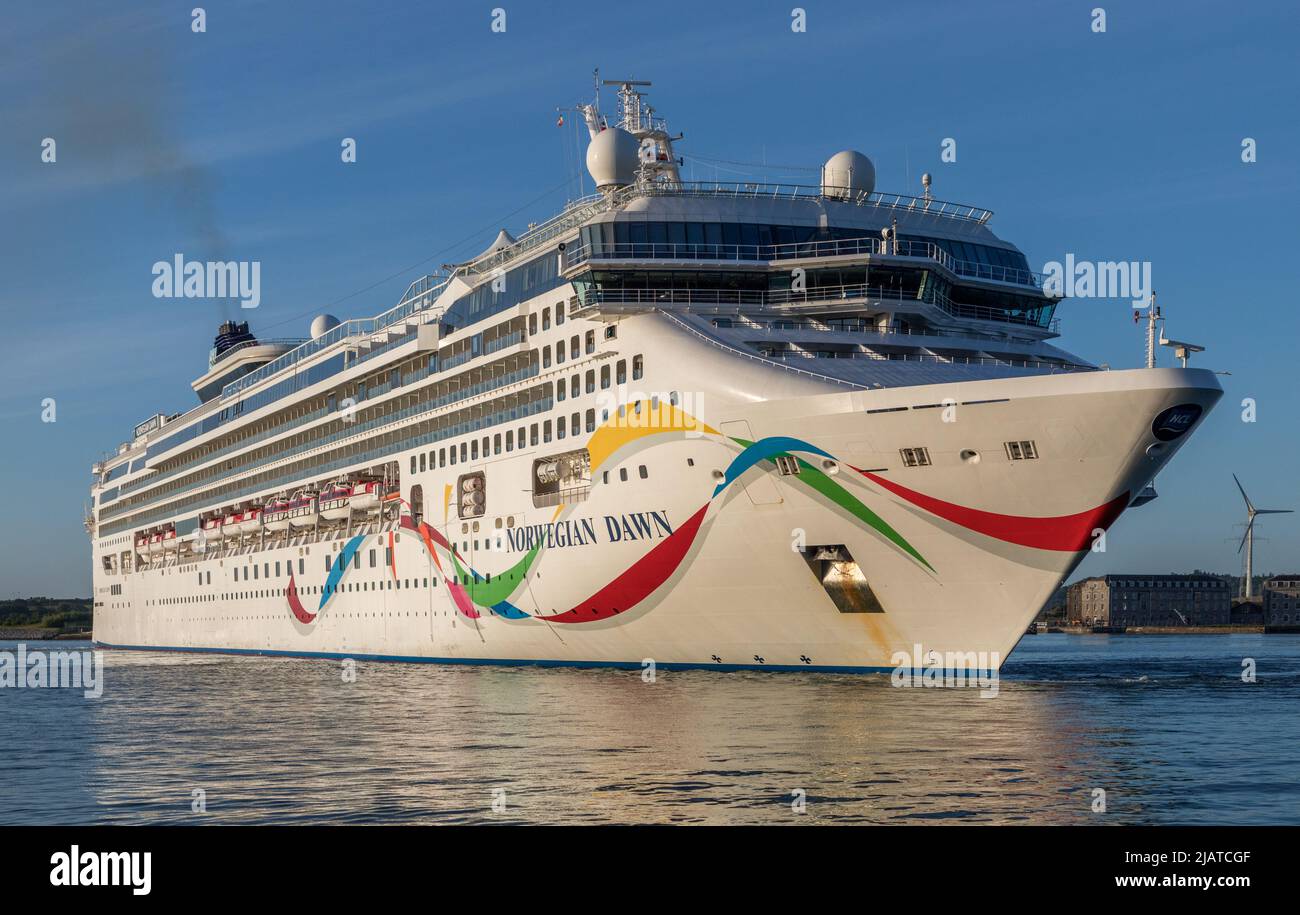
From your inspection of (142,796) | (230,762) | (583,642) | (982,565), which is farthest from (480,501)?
(142,796)

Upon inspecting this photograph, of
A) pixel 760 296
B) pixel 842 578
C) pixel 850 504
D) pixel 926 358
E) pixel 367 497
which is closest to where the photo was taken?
pixel 850 504

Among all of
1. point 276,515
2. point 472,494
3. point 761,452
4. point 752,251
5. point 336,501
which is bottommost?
point 276,515

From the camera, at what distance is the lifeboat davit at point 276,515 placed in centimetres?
6366

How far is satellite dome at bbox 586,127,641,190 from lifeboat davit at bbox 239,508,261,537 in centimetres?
3139

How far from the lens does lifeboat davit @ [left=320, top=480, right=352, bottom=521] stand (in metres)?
57.1

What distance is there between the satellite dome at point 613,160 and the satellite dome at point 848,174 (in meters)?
6.41

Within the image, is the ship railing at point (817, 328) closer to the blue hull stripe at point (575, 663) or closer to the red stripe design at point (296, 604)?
the blue hull stripe at point (575, 663)

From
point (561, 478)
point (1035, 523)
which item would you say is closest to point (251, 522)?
point (561, 478)

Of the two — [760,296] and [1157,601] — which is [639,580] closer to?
[760,296]

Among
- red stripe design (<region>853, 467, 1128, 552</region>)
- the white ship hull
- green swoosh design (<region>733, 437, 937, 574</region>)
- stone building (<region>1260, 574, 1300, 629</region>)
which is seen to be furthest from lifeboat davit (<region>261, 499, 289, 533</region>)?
stone building (<region>1260, 574, 1300, 629</region>)

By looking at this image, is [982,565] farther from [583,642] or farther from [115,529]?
[115,529]

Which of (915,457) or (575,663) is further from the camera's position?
(575,663)

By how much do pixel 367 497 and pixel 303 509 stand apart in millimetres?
8616

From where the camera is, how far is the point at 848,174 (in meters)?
44.9
